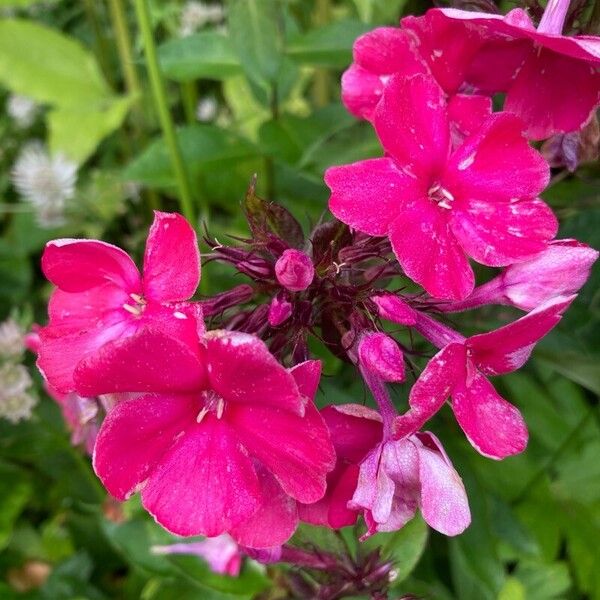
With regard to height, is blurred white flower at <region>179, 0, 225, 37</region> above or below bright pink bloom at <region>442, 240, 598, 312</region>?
below

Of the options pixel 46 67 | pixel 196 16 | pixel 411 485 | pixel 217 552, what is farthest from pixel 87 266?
pixel 196 16

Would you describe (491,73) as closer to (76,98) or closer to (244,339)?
(244,339)

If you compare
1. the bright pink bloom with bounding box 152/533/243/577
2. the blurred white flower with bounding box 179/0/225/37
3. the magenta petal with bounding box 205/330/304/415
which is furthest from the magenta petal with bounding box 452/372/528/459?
the blurred white flower with bounding box 179/0/225/37

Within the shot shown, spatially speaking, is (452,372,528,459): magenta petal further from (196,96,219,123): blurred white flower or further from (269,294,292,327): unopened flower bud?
(196,96,219,123): blurred white flower

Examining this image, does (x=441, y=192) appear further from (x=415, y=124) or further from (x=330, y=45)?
(x=330, y=45)

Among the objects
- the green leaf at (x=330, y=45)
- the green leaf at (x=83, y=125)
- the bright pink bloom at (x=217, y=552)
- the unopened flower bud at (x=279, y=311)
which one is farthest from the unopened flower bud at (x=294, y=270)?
the green leaf at (x=83, y=125)

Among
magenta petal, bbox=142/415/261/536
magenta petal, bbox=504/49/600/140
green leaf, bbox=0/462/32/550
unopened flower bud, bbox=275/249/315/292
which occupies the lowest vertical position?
green leaf, bbox=0/462/32/550

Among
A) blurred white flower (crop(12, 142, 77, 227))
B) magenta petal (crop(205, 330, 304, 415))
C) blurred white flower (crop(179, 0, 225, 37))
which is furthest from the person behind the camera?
blurred white flower (crop(179, 0, 225, 37))

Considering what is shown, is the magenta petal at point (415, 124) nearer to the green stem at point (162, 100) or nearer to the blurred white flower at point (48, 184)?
the green stem at point (162, 100)
